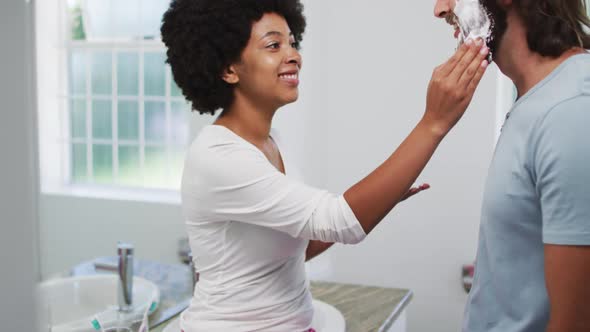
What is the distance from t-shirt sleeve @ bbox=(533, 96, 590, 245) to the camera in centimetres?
80

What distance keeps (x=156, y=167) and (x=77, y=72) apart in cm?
35

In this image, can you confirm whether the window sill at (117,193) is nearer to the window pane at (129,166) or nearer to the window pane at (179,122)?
the window pane at (129,166)

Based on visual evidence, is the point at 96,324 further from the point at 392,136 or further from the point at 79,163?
the point at 392,136

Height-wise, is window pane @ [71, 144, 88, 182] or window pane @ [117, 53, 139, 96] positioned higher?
window pane @ [117, 53, 139, 96]

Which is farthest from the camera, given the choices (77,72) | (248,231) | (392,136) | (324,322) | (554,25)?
(392,136)

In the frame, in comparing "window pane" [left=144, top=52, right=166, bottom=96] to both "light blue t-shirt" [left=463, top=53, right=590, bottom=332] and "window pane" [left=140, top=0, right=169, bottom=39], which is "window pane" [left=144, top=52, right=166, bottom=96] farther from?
"light blue t-shirt" [left=463, top=53, right=590, bottom=332]

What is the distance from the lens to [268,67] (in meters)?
1.14

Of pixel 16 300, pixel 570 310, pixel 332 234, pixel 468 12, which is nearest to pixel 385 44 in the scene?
pixel 468 12

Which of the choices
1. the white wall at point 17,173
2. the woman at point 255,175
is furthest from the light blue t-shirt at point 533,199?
the white wall at point 17,173

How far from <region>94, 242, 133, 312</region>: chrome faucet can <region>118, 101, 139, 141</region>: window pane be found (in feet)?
0.92

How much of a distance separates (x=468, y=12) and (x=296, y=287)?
635 millimetres

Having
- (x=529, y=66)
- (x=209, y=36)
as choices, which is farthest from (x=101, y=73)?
(x=529, y=66)

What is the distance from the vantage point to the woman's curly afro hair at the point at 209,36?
1.15 m

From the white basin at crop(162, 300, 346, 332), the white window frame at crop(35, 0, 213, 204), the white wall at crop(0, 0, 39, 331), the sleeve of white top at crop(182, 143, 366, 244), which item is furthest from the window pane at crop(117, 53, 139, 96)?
the white wall at crop(0, 0, 39, 331)
